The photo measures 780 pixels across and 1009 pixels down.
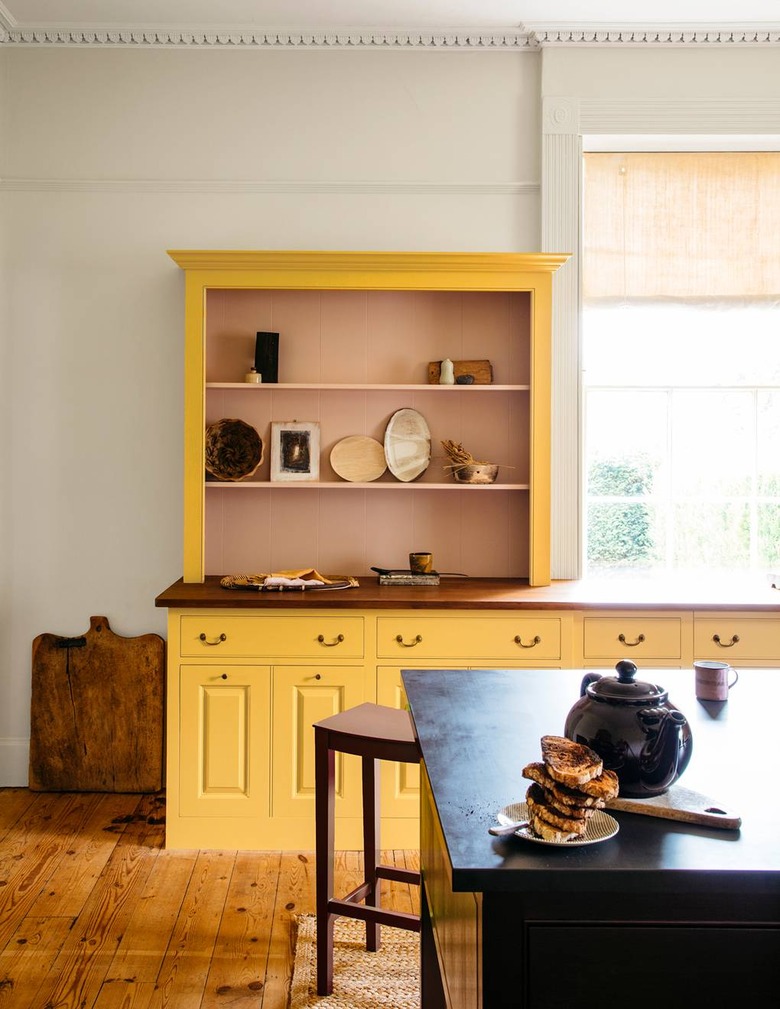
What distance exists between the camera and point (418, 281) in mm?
3553

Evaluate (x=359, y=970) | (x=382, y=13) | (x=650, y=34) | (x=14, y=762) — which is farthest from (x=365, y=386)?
(x=14, y=762)

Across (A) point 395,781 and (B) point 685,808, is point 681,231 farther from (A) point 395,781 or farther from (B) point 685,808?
(B) point 685,808

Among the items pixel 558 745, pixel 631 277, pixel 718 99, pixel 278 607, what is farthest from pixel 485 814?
pixel 718 99

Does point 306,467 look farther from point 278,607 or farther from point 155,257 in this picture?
point 155,257

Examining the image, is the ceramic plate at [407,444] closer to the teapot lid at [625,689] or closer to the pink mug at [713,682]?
the pink mug at [713,682]

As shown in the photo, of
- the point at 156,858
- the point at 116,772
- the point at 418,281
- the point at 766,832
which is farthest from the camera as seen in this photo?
the point at 116,772

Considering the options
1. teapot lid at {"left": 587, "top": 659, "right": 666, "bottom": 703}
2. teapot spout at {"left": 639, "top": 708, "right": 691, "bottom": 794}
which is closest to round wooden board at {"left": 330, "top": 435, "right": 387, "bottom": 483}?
teapot lid at {"left": 587, "top": 659, "right": 666, "bottom": 703}

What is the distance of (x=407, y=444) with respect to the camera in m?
3.86

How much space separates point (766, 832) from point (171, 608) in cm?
246

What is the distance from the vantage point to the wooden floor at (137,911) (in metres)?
2.41

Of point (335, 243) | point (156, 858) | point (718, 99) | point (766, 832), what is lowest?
point (156, 858)

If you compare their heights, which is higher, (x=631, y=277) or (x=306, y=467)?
(x=631, y=277)

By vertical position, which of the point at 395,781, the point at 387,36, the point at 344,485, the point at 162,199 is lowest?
the point at 395,781

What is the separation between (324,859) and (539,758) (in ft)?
3.77
